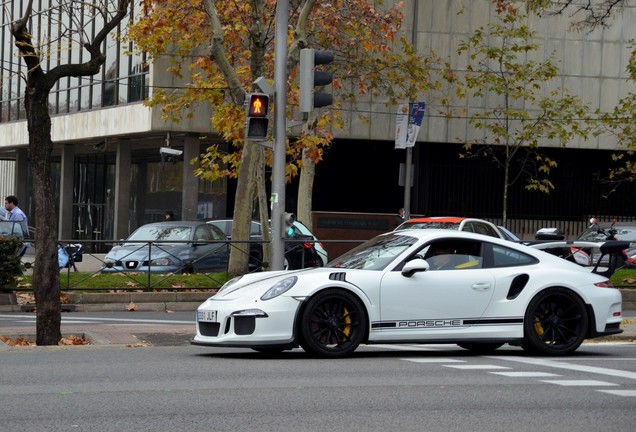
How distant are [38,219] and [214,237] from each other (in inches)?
488

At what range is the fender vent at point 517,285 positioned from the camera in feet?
45.3

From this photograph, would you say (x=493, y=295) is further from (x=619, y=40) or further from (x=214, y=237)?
(x=619, y=40)

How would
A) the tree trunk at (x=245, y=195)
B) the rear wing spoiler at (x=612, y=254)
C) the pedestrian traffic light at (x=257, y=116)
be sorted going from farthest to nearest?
the tree trunk at (x=245, y=195) < the pedestrian traffic light at (x=257, y=116) < the rear wing spoiler at (x=612, y=254)

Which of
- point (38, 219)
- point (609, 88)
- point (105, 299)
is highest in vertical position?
point (609, 88)

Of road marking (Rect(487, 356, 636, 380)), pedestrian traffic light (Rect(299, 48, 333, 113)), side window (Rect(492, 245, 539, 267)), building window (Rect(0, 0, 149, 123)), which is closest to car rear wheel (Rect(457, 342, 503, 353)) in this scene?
road marking (Rect(487, 356, 636, 380))

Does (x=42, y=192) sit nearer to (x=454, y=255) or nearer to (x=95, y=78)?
(x=454, y=255)

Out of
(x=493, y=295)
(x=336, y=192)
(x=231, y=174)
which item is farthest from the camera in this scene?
(x=336, y=192)

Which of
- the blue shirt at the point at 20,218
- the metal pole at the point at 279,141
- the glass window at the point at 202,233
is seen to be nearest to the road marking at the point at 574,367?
the metal pole at the point at 279,141

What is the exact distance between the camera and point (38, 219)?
16016 millimetres

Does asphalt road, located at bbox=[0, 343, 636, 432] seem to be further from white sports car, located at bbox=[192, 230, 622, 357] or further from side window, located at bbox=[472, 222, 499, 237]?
side window, located at bbox=[472, 222, 499, 237]

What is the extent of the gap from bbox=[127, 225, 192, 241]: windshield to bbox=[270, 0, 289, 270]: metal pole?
9.15m

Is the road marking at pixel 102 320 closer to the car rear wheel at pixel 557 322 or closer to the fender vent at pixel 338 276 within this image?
the fender vent at pixel 338 276

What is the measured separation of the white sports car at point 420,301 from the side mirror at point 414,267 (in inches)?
0.4

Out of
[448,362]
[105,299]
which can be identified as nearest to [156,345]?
[448,362]
